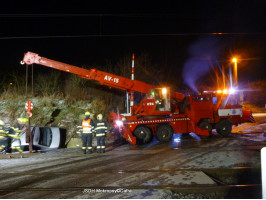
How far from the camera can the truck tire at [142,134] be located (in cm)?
1005

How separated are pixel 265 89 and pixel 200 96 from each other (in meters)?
30.6

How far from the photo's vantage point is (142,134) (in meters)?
10.1

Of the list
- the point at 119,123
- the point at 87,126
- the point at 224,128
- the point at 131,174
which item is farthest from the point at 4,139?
the point at 224,128

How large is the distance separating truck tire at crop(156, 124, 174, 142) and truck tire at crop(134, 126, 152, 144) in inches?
22.4

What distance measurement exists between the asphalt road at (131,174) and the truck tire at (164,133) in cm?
227

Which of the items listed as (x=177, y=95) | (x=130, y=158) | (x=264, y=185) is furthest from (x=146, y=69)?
(x=264, y=185)

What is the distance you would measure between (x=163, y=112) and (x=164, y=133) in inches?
44.9

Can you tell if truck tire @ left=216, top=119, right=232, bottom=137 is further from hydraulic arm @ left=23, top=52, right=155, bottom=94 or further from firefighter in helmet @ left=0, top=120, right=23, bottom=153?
firefighter in helmet @ left=0, top=120, right=23, bottom=153

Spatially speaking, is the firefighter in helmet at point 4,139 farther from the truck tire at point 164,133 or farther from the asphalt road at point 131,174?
the truck tire at point 164,133

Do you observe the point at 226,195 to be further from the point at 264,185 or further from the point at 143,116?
the point at 143,116

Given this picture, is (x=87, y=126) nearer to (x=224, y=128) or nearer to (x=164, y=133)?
(x=164, y=133)

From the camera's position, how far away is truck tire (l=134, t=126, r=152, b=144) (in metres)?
10.1

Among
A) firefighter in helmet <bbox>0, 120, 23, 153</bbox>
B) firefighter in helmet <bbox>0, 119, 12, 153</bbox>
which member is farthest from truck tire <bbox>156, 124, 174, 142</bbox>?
firefighter in helmet <bbox>0, 119, 12, 153</bbox>

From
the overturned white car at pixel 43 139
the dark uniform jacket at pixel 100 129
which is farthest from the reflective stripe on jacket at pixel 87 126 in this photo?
the overturned white car at pixel 43 139
